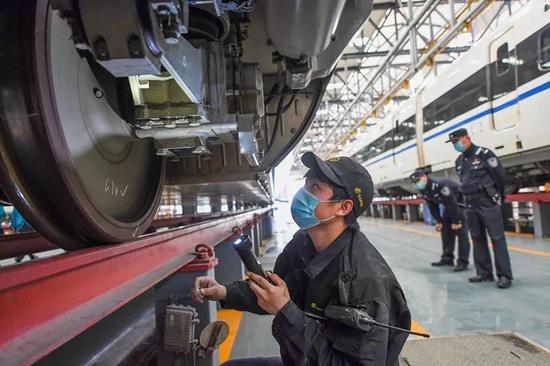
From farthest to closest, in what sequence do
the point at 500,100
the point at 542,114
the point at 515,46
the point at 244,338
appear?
the point at 500,100 → the point at 515,46 → the point at 542,114 → the point at 244,338

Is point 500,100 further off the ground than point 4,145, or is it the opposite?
point 500,100

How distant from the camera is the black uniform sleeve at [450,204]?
4.43 m

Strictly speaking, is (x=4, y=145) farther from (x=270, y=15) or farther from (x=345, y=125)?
(x=345, y=125)

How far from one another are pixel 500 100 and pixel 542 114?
911 mm

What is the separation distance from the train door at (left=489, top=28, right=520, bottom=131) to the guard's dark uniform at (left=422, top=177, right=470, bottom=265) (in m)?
1.28

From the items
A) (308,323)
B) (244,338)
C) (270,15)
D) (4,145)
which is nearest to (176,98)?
(270,15)

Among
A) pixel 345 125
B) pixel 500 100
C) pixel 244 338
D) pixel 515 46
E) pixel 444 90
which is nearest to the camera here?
pixel 244 338

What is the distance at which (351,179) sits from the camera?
4.34 ft

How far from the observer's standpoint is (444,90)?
718 centimetres

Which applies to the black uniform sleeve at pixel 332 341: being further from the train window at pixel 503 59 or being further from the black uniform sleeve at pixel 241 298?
the train window at pixel 503 59

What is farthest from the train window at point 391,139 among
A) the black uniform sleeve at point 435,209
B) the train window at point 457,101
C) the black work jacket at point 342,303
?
the black work jacket at point 342,303

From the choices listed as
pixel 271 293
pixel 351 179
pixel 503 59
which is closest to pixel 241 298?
pixel 271 293

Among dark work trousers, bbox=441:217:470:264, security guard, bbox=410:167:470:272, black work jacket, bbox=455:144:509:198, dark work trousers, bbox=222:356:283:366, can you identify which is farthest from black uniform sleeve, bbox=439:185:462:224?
dark work trousers, bbox=222:356:283:366

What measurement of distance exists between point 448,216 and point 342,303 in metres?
4.06
